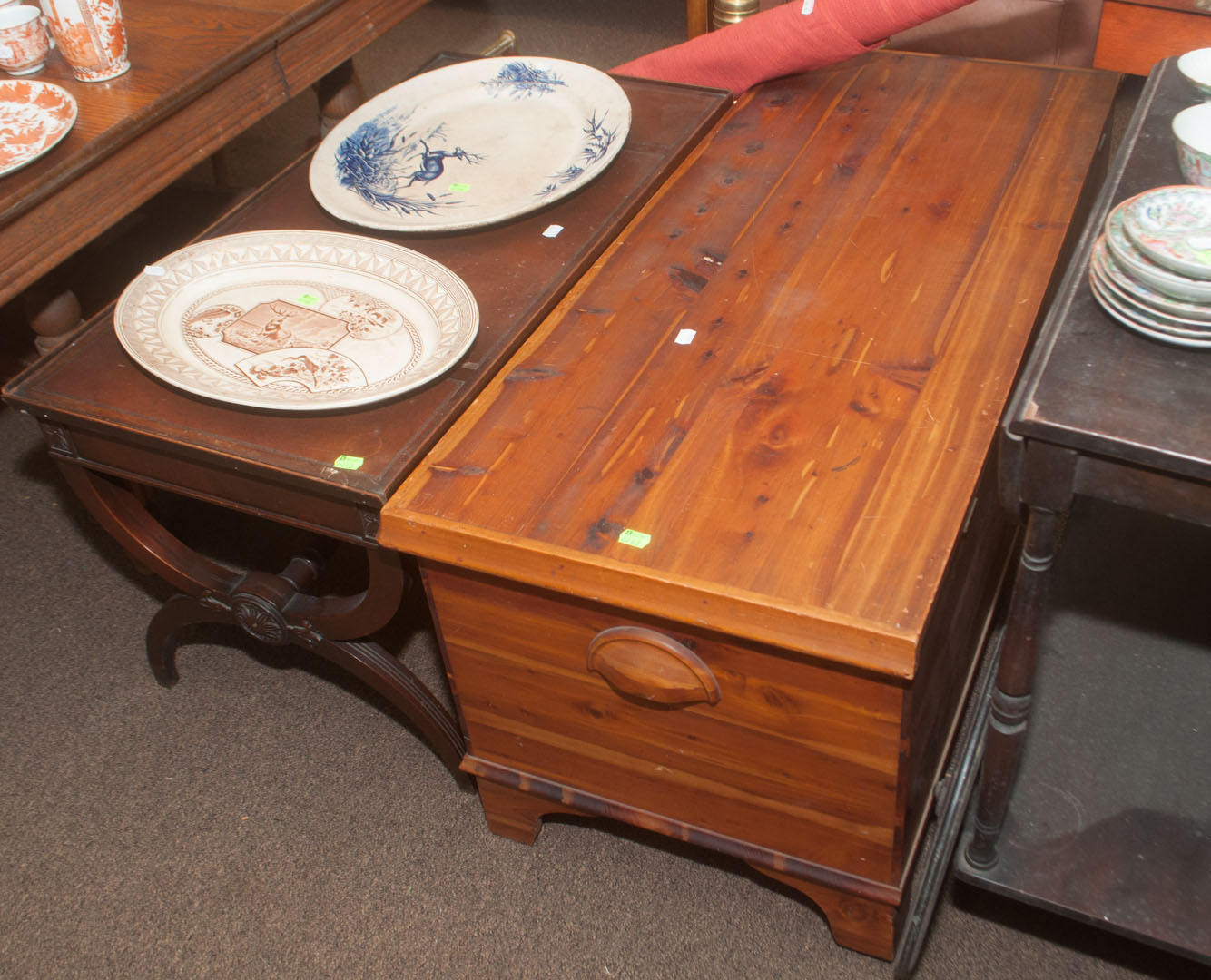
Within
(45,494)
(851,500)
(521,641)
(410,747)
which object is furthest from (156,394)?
(45,494)

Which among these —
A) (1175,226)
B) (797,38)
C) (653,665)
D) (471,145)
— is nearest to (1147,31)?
(797,38)

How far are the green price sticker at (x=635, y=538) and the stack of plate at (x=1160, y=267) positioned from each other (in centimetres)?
37

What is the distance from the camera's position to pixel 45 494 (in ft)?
5.70

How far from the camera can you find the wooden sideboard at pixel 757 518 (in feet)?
3.02

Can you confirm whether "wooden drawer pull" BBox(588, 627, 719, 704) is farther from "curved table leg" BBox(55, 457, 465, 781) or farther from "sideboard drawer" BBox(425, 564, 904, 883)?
"curved table leg" BBox(55, 457, 465, 781)

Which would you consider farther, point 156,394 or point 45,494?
point 45,494

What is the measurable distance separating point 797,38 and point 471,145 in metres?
0.44

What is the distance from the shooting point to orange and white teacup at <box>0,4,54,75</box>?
1.44 m

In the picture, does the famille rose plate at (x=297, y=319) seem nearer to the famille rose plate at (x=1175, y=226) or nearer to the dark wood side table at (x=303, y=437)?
the dark wood side table at (x=303, y=437)

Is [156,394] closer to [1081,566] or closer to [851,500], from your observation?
[851,500]

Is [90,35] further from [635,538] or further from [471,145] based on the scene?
[635,538]

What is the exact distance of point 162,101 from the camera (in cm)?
143

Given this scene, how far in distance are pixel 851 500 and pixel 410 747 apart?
2.20ft

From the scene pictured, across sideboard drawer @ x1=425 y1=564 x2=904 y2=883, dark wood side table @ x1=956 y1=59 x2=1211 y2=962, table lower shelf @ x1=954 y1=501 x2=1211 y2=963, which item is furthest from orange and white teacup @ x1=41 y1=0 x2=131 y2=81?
table lower shelf @ x1=954 y1=501 x2=1211 y2=963
